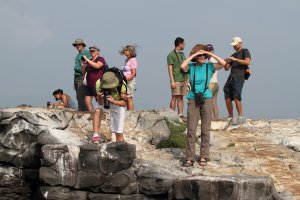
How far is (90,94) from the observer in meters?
14.2

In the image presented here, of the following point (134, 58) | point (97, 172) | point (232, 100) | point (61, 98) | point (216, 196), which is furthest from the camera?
point (61, 98)

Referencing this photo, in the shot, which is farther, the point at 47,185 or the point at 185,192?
the point at 47,185

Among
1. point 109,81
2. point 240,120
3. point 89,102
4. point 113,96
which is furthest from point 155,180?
point 240,120

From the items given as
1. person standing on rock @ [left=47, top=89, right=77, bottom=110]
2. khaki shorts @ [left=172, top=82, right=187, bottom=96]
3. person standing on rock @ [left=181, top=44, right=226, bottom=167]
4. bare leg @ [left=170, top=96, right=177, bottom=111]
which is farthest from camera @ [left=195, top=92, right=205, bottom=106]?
person standing on rock @ [left=47, top=89, right=77, bottom=110]

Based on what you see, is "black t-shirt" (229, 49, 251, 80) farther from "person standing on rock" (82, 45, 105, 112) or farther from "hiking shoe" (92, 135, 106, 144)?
"hiking shoe" (92, 135, 106, 144)

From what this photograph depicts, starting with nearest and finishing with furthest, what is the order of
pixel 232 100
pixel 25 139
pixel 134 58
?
pixel 25 139
pixel 134 58
pixel 232 100

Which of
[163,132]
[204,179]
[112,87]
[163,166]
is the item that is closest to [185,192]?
[204,179]

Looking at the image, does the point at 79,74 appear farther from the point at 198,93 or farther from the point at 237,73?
the point at 198,93

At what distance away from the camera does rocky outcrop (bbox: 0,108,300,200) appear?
10.0 metres

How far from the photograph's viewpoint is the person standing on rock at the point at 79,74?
47.6ft

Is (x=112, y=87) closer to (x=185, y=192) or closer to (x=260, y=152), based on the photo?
(x=185, y=192)

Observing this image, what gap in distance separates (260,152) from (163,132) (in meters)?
2.60

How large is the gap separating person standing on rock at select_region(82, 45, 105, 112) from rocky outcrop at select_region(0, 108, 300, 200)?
643mm

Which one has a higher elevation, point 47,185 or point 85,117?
point 85,117
